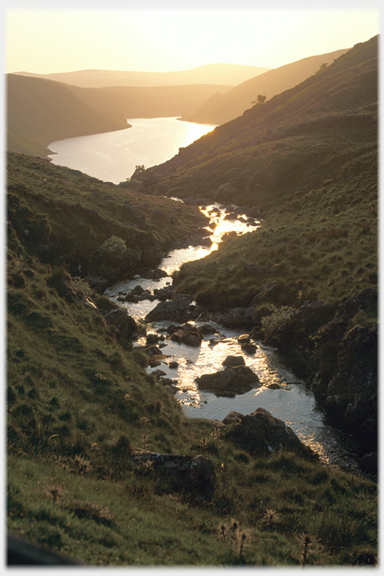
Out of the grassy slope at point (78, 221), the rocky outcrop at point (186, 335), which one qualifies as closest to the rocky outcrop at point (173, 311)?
the rocky outcrop at point (186, 335)

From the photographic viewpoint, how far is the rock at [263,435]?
64.8ft

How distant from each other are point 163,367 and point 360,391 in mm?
14684

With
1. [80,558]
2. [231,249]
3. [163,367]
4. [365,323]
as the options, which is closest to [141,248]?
[231,249]

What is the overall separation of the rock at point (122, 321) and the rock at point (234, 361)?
335 inches

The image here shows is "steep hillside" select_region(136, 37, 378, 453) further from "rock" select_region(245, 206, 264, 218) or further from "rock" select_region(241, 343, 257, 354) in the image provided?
"rock" select_region(241, 343, 257, 354)

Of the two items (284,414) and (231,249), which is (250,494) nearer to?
(284,414)

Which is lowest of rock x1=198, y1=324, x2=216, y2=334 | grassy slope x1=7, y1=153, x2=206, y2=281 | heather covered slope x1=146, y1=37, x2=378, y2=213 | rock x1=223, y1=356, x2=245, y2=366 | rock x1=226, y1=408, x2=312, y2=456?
rock x1=226, y1=408, x2=312, y2=456

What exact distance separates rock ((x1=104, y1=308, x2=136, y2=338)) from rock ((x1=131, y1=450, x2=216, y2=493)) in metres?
17.0

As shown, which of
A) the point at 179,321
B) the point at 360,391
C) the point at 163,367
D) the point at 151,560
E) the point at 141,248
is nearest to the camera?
the point at 151,560

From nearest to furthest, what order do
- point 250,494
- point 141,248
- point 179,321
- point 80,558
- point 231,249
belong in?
point 80,558 → point 250,494 → point 179,321 → point 231,249 → point 141,248

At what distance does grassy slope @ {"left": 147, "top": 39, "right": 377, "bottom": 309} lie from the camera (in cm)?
4125

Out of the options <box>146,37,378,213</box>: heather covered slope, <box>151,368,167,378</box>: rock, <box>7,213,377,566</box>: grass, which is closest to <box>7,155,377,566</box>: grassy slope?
<box>7,213,377,566</box>: grass

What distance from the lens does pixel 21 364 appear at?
18.0 metres

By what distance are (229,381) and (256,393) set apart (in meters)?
2.15
